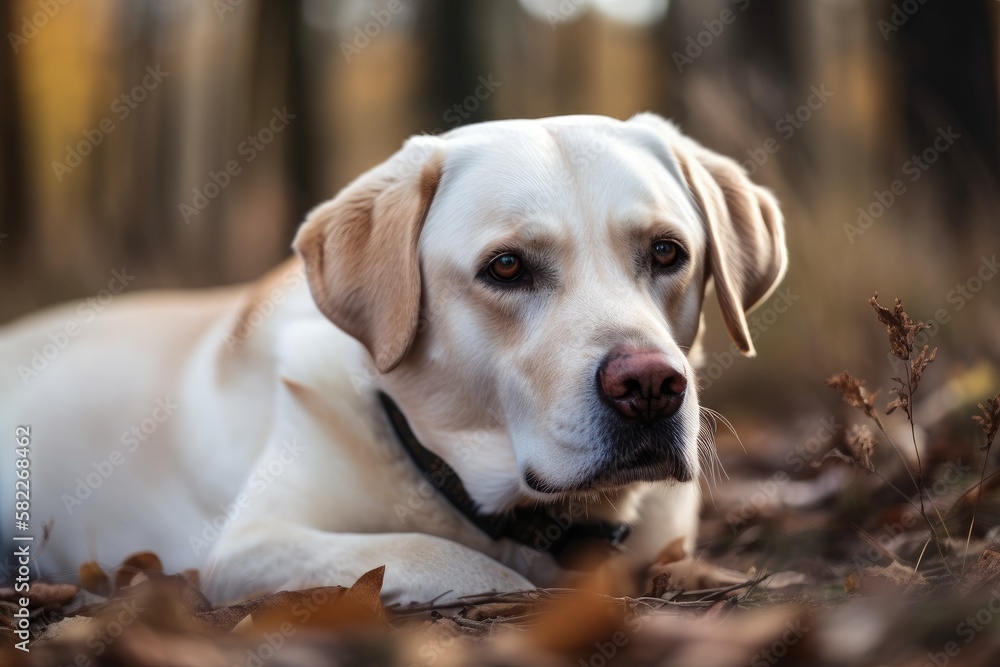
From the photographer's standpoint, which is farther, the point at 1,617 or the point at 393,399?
the point at 393,399

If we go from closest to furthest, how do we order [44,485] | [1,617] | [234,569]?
[1,617]
[234,569]
[44,485]

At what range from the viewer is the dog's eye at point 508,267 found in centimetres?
253

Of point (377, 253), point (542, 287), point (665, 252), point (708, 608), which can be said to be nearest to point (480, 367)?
point (542, 287)

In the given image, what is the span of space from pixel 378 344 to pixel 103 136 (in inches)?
271

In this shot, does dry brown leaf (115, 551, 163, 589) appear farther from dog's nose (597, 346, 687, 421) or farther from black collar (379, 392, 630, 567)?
dog's nose (597, 346, 687, 421)

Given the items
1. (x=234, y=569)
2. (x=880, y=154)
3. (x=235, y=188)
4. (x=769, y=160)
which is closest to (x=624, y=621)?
(x=234, y=569)

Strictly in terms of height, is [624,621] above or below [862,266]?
above

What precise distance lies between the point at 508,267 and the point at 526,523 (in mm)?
868

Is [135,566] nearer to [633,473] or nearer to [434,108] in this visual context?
[633,473]

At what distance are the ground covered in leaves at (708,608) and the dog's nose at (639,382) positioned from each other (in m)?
0.47

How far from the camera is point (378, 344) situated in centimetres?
267

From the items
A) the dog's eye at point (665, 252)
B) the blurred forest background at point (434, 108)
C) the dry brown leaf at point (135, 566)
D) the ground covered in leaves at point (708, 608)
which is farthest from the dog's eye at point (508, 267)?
the blurred forest background at point (434, 108)

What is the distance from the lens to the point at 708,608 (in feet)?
7.07

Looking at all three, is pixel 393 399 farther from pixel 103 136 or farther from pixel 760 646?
pixel 103 136
